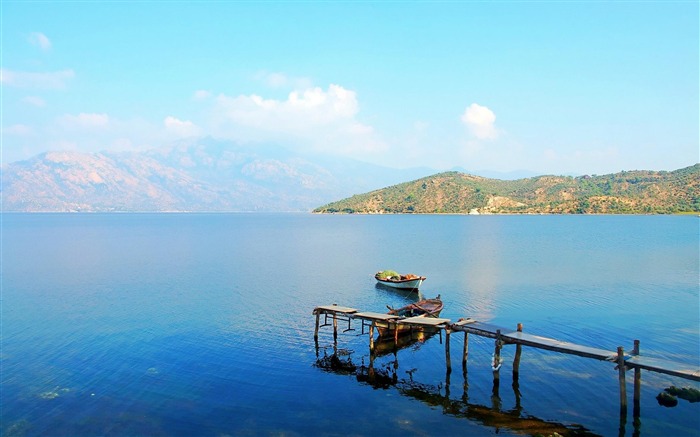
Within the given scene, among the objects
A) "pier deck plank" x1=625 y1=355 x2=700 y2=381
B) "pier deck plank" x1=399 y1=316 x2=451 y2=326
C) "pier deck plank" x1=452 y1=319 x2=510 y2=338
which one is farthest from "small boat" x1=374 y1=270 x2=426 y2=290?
"pier deck plank" x1=625 y1=355 x2=700 y2=381

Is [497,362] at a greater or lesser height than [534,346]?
lesser

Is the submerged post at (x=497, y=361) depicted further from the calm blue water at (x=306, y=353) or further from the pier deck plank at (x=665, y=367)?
the pier deck plank at (x=665, y=367)

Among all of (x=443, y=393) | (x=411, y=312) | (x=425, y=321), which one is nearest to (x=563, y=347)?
(x=443, y=393)

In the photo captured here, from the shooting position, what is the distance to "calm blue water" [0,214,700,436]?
23734mm

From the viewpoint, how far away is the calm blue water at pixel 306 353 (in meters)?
23.7

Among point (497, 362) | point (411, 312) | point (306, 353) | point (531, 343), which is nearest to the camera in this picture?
point (531, 343)

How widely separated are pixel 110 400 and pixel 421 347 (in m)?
19.6

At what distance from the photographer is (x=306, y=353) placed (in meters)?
33.7

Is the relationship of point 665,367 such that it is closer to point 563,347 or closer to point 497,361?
point 563,347

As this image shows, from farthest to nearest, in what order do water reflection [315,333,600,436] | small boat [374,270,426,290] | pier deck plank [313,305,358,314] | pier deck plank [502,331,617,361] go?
small boat [374,270,426,290], pier deck plank [313,305,358,314], pier deck plank [502,331,617,361], water reflection [315,333,600,436]

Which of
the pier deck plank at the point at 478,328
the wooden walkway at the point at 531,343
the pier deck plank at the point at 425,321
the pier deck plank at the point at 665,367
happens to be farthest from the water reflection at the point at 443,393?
the pier deck plank at the point at 665,367

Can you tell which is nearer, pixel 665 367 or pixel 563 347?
pixel 665 367

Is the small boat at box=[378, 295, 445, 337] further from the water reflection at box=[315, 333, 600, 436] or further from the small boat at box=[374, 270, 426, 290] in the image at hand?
the small boat at box=[374, 270, 426, 290]

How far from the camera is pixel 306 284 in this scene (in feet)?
201
